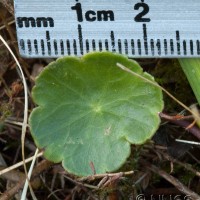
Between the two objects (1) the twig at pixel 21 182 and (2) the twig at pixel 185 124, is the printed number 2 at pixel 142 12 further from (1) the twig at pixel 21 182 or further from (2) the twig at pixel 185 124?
(1) the twig at pixel 21 182

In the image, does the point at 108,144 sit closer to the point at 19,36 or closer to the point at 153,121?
the point at 153,121

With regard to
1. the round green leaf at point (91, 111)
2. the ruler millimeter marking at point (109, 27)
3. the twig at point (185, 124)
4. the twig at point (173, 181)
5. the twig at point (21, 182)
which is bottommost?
the twig at point (173, 181)

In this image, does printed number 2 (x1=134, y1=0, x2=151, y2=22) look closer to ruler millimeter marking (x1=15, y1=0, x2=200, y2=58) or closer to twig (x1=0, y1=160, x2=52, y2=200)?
ruler millimeter marking (x1=15, y1=0, x2=200, y2=58)

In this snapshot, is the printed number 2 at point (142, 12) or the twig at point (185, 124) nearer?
the twig at point (185, 124)

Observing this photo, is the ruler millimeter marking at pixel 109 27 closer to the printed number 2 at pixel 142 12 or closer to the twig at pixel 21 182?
the printed number 2 at pixel 142 12

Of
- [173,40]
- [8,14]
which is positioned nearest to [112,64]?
[173,40]

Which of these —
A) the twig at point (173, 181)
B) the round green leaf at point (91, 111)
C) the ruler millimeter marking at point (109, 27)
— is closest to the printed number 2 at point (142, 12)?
the ruler millimeter marking at point (109, 27)

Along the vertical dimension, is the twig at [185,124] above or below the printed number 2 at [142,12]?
below
